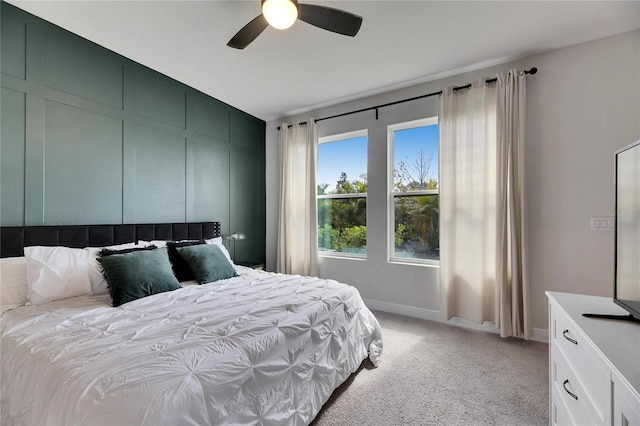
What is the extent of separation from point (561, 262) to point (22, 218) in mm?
4617

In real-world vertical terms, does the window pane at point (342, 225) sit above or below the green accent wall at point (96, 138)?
below

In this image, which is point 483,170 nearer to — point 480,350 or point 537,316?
point 537,316

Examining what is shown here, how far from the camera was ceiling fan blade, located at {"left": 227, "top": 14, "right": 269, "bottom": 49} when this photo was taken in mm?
1847

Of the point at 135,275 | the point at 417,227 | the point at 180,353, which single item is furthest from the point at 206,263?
the point at 417,227

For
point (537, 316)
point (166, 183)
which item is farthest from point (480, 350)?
point (166, 183)

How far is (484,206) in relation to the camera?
284 centimetres

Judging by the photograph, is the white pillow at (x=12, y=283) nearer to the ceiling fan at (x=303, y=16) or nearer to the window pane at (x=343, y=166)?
the ceiling fan at (x=303, y=16)

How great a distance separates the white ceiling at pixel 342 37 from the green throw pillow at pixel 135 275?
6.20 feet

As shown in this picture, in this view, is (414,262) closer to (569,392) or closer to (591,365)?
(569,392)

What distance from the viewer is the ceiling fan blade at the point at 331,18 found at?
1.71m

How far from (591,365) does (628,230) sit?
25.1 inches

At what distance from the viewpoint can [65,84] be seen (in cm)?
238

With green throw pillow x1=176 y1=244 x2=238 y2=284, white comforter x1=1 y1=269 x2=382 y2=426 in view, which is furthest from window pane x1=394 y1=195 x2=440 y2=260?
green throw pillow x1=176 y1=244 x2=238 y2=284

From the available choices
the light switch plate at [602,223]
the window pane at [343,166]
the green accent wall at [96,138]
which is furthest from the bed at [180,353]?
the light switch plate at [602,223]
